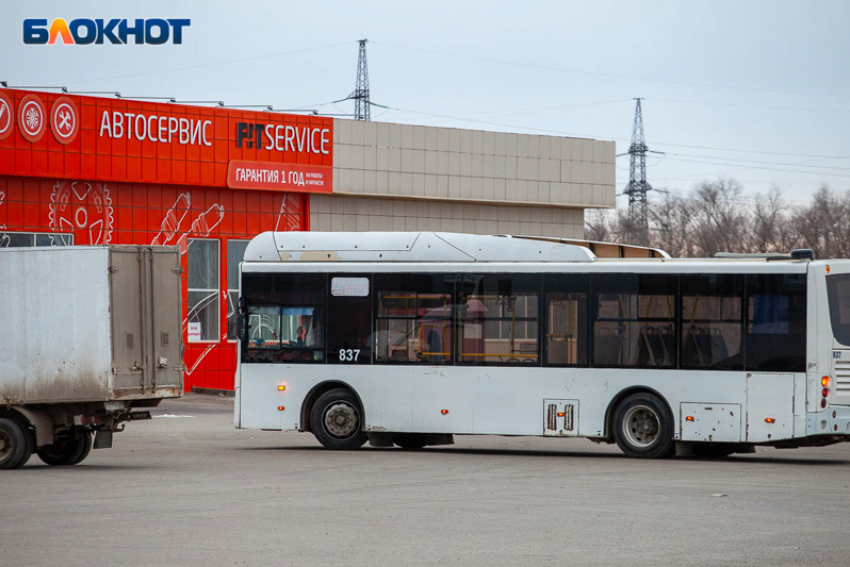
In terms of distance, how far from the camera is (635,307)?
18391mm

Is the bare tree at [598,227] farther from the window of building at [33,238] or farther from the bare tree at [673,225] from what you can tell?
the window of building at [33,238]

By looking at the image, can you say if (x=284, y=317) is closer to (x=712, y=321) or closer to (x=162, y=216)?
(x=712, y=321)

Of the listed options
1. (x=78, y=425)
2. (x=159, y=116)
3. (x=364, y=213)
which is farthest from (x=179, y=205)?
(x=78, y=425)

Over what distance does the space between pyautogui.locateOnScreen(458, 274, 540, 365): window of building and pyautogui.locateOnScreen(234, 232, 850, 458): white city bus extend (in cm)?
2

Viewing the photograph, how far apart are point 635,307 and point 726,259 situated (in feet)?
4.73

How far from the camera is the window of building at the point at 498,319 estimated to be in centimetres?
1886

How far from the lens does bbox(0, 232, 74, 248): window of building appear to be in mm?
33850

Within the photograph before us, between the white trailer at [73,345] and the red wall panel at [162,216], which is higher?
the red wall panel at [162,216]

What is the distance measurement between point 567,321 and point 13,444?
761 cm

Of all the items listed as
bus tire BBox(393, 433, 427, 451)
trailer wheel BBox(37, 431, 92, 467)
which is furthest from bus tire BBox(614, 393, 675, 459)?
trailer wheel BBox(37, 431, 92, 467)

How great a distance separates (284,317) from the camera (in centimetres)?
2012

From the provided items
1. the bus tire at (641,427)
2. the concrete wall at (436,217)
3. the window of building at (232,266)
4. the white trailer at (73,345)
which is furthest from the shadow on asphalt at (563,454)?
the concrete wall at (436,217)

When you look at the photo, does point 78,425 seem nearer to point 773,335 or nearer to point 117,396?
point 117,396

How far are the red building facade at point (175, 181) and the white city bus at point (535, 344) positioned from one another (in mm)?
15491
